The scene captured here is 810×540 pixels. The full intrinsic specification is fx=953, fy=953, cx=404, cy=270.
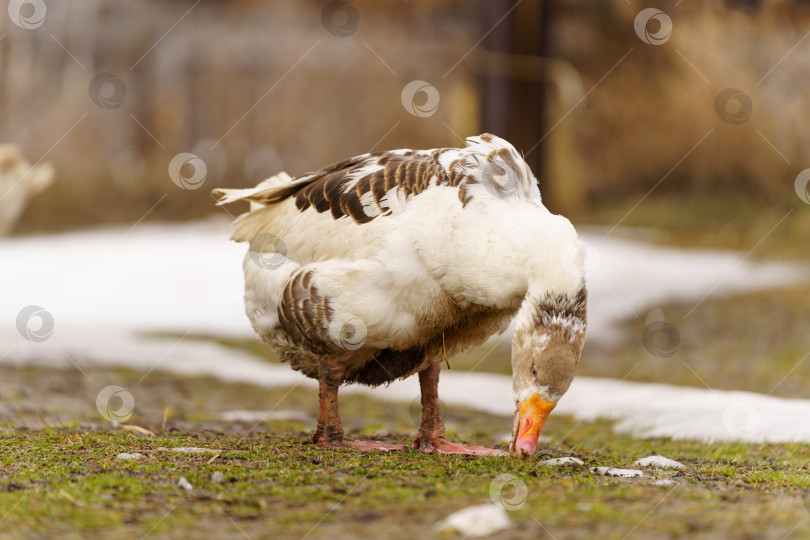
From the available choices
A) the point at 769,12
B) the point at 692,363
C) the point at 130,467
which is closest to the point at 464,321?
the point at 130,467

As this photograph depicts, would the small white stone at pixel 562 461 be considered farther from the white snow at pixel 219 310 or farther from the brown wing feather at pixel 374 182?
the white snow at pixel 219 310

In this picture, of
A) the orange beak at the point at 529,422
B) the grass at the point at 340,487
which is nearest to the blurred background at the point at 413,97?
the grass at the point at 340,487

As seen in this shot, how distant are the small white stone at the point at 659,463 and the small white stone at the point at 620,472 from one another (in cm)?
31

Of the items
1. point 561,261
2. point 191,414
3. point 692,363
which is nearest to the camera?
point 561,261

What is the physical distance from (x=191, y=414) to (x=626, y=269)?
735cm

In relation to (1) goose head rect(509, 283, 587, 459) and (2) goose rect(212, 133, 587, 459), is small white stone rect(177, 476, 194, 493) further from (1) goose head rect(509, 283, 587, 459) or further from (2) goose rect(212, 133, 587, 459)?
(1) goose head rect(509, 283, 587, 459)

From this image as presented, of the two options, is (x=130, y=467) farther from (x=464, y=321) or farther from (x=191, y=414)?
(x=191, y=414)

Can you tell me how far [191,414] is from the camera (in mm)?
7422

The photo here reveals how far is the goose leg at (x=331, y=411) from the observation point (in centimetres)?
557

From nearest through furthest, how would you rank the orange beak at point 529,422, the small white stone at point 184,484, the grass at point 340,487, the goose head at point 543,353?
the grass at point 340,487
the small white stone at point 184,484
the goose head at point 543,353
the orange beak at point 529,422

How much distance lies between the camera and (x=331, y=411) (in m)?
5.61

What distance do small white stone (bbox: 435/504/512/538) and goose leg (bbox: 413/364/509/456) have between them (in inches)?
69.6

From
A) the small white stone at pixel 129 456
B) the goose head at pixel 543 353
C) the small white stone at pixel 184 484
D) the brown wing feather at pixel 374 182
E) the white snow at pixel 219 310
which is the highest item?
the brown wing feather at pixel 374 182

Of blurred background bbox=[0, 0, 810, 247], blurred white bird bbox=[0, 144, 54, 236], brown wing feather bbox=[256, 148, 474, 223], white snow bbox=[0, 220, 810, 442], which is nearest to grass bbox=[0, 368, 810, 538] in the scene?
white snow bbox=[0, 220, 810, 442]
